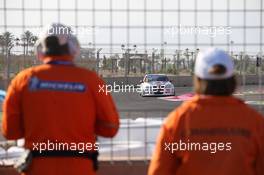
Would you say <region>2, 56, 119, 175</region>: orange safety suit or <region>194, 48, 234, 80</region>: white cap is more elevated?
<region>194, 48, 234, 80</region>: white cap

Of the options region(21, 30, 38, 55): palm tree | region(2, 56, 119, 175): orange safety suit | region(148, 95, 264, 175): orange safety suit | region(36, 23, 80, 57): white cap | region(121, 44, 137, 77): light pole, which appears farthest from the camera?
region(121, 44, 137, 77): light pole

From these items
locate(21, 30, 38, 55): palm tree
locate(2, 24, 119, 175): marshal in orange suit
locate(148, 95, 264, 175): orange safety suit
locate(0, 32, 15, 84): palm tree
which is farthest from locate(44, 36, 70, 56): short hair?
locate(0, 32, 15, 84): palm tree

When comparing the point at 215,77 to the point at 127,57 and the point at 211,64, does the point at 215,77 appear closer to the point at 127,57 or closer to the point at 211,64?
the point at 211,64

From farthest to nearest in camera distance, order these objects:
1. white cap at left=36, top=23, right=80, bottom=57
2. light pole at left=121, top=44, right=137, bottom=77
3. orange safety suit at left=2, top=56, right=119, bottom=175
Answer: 1. light pole at left=121, top=44, right=137, bottom=77
2. white cap at left=36, top=23, right=80, bottom=57
3. orange safety suit at left=2, top=56, right=119, bottom=175

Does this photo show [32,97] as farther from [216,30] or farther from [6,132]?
[216,30]

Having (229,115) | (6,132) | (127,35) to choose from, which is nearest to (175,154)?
(229,115)

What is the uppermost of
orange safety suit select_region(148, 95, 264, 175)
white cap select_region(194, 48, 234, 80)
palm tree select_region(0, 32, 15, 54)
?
palm tree select_region(0, 32, 15, 54)

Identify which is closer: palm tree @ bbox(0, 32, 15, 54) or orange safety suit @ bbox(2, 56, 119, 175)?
orange safety suit @ bbox(2, 56, 119, 175)

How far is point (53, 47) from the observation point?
3.51 m

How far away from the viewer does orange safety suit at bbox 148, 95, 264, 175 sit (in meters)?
2.81

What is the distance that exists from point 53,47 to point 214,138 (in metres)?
1.25

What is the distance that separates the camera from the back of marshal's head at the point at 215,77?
282cm

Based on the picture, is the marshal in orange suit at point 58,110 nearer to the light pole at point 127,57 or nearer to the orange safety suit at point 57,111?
the orange safety suit at point 57,111

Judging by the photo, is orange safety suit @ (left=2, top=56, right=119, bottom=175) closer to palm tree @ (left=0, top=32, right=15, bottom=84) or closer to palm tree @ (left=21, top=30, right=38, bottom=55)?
palm tree @ (left=21, top=30, right=38, bottom=55)
